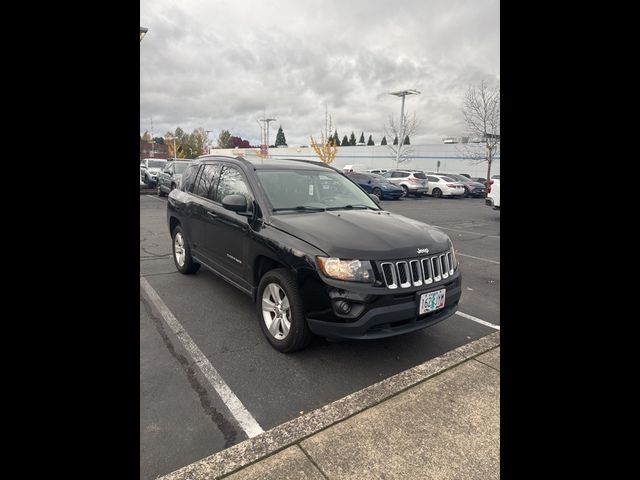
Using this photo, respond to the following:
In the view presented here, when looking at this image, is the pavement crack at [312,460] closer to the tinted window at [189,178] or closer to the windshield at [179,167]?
the tinted window at [189,178]

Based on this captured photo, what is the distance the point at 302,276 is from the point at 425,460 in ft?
4.94

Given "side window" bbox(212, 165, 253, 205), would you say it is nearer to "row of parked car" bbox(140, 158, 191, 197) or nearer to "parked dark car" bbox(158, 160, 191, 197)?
"row of parked car" bbox(140, 158, 191, 197)

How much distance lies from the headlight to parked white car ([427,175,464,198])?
22.9 metres

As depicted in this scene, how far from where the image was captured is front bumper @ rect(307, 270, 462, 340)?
2.85 metres

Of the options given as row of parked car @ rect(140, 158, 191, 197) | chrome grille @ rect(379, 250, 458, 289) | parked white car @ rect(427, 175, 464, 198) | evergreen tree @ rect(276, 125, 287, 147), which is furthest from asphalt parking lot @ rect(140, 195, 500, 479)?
evergreen tree @ rect(276, 125, 287, 147)

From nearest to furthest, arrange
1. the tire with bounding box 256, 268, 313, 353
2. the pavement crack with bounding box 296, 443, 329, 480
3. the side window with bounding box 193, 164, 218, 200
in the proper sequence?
1. the pavement crack with bounding box 296, 443, 329, 480
2. the tire with bounding box 256, 268, 313, 353
3. the side window with bounding box 193, 164, 218, 200

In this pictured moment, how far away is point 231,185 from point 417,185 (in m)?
20.6

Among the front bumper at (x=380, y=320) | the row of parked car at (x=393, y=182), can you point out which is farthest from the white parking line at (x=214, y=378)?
the row of parked car at (x=393, y=182)

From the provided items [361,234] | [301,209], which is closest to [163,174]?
[301,209]

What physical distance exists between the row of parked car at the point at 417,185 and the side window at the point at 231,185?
17059mm

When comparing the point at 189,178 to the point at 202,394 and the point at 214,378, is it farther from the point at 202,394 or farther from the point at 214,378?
the point at 202,394
